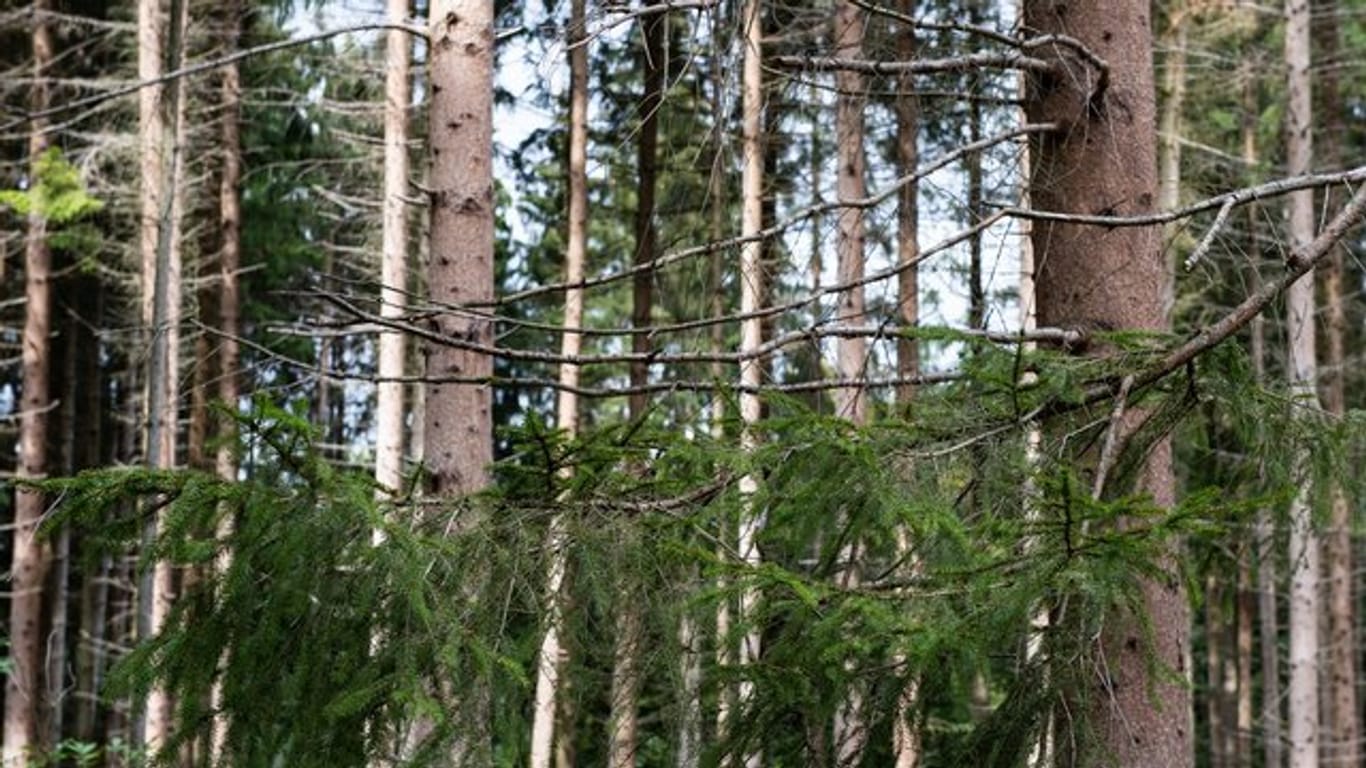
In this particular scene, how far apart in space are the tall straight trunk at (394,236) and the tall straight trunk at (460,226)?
621cm

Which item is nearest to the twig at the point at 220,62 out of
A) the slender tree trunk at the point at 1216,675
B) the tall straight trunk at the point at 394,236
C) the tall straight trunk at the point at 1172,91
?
the tall straight trunk at the point at 394,236

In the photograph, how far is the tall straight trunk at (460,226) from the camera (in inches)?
247

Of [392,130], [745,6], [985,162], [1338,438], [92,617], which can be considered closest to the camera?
[745,6]

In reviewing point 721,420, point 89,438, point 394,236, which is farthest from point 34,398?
point 721,420

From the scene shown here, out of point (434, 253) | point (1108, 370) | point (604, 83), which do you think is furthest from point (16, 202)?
point (1108, 370)

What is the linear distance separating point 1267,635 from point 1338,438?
668 inches

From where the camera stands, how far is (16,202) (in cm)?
1300

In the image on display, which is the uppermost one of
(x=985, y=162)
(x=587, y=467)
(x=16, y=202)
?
(x=16, y=202)

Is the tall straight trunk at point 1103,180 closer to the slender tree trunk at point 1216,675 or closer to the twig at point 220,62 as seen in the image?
the twig at point 220,62

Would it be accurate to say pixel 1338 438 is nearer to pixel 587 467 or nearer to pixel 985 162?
pixel 985 162

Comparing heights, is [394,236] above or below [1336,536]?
above

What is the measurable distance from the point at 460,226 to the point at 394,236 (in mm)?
7310

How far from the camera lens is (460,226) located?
21.1ft

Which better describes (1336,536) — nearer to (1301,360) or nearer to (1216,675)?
(1301,360)
